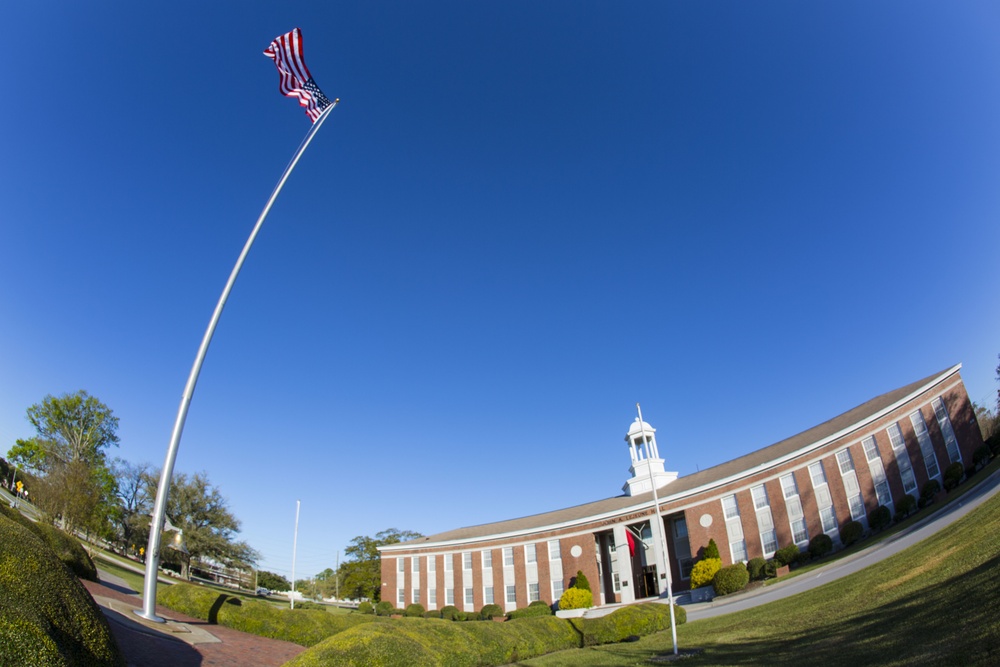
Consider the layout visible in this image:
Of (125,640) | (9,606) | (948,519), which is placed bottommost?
(125,640)

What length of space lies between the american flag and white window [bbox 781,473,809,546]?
38.9 m

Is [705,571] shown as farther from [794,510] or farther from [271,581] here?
[271,581]

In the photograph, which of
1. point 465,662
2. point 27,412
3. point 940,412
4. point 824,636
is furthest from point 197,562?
point 940,412

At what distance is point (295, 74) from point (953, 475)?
139ft

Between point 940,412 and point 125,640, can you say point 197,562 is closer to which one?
point 125,640

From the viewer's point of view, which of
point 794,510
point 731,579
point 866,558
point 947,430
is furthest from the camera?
point 794,510

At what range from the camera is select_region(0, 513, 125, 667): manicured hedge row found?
4223mm

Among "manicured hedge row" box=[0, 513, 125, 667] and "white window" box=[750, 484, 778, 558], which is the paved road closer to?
"white window" box=[750, 484, 778, 558]

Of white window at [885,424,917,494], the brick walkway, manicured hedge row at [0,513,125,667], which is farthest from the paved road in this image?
manicured hedge row at [0,513,125,667]

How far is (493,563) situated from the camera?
168 feet

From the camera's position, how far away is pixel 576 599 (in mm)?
40156

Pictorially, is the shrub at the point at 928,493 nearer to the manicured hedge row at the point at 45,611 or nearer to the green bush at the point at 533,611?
the green bush at the point at 533,611

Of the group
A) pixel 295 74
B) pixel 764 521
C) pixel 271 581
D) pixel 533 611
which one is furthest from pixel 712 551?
pixel 271 581

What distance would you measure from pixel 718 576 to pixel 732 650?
863 inches
